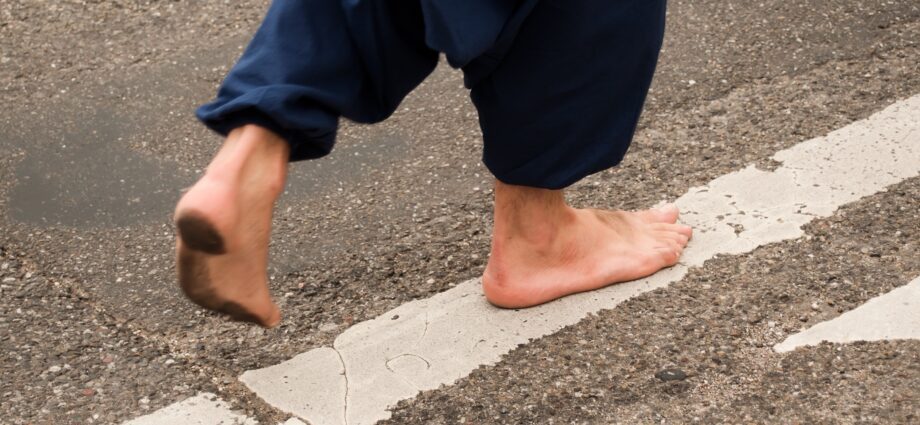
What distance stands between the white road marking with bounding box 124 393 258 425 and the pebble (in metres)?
0.73

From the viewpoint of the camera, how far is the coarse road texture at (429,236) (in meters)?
2.20

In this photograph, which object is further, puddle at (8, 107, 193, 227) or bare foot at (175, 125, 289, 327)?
puddle at (8, 107, 193, 227)

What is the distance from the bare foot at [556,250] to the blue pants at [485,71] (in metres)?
0.12

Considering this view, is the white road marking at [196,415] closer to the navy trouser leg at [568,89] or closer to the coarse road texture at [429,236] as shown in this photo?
the coarse road texture at [429,236]

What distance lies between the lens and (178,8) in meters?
3.82

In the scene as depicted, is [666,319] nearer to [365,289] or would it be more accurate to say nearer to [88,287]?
[365,289]

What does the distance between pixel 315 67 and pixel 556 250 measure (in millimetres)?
766

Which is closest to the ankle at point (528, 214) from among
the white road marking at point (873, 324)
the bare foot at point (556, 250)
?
the bare foot at point (556, 250)

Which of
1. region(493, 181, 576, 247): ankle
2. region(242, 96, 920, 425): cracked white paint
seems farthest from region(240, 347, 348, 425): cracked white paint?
region(493, 181, 576, 247): ankle

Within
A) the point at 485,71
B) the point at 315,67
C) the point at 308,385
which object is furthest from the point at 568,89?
the point at 308,385

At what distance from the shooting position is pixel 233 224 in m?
1.84

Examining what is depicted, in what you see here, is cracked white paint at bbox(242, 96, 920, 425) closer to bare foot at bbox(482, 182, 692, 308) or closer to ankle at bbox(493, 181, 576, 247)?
bare foot at bbox(482, 182, 692, 308)

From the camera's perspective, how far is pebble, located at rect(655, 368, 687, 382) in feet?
7.25

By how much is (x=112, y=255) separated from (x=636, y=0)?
1302 millimetres
